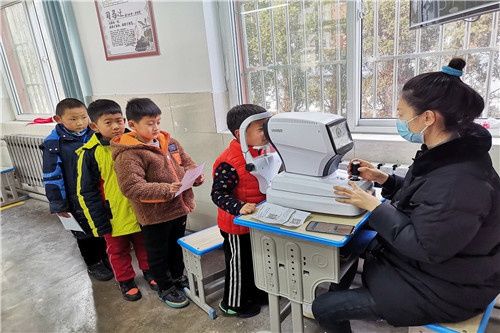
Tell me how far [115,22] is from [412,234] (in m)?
2.73

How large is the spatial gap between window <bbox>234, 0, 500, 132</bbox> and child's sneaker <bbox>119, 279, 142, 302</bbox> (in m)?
1.56

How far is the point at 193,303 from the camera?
6.94 ft

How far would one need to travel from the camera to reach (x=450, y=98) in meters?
1.07

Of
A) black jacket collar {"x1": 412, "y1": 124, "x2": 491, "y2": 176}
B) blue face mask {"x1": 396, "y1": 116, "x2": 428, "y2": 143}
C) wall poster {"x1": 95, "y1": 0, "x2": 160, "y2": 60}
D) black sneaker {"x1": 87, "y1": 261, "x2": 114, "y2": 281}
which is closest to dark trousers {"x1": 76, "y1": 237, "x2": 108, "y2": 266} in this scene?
black sneaker {"x1": 87, "y1": 261, "x2": 114, "y2": 281}

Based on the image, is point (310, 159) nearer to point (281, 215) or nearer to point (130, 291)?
point (281, 215)

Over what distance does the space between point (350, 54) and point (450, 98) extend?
104 centimetres

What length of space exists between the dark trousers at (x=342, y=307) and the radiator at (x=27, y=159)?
3.56 metres

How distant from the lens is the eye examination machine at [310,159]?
128cm

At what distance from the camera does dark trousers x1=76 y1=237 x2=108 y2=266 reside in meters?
2.54

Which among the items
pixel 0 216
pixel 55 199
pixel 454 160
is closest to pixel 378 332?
pixel 454 160

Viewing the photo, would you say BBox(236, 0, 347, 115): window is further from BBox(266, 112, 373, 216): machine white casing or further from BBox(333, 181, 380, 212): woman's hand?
BBox(333, 181, 380, 212): woman's hand

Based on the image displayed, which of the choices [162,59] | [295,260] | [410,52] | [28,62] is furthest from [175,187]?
[28,62]

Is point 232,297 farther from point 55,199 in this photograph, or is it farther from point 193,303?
point 55,199

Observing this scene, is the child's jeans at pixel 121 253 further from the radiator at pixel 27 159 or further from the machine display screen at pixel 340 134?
the radiator at pixel 27 159
